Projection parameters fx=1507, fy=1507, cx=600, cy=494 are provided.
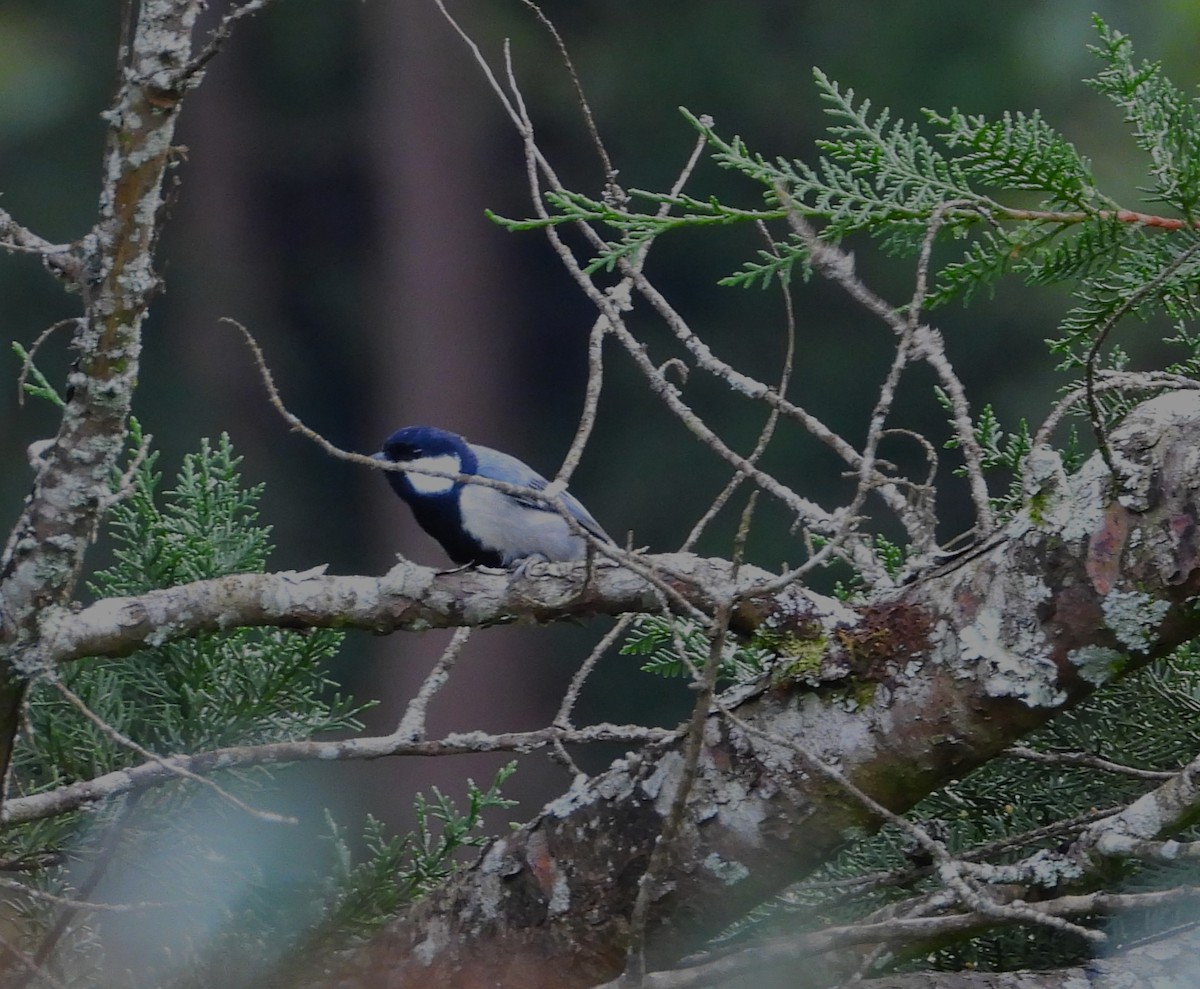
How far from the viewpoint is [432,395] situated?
7004mm

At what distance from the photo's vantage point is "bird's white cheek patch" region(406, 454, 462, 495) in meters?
2.93

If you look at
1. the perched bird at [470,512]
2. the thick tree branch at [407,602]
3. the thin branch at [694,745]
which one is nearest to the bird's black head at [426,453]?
the perched bird at [470,512]

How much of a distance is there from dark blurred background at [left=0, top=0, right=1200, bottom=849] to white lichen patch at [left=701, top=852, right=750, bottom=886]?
4602 mm

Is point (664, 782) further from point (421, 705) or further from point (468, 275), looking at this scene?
point (468, 275)

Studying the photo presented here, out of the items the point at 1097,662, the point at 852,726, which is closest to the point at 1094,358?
the point at 1097,662

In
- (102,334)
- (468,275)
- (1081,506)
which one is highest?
(468,275)

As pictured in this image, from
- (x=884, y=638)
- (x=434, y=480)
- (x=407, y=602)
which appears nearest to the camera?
(x=884, y=638)

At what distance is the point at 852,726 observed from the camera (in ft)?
5.39

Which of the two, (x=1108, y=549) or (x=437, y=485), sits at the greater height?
(x=437, y=485)

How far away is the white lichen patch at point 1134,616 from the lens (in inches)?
59.7

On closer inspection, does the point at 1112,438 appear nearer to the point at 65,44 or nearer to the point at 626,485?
the point at 626,485

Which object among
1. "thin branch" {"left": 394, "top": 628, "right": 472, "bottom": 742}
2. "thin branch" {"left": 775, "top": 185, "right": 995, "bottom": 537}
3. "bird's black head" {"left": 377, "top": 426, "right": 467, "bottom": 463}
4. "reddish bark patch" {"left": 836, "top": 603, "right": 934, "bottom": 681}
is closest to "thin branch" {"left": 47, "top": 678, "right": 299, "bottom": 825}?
"thin branch" {"left": 394, "top": 628, "right": 472, "bottom": 742}

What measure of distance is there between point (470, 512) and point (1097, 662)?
5.07 feet

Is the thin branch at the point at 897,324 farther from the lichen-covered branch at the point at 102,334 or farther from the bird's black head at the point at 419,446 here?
the bird's black head at the point at 419,446
